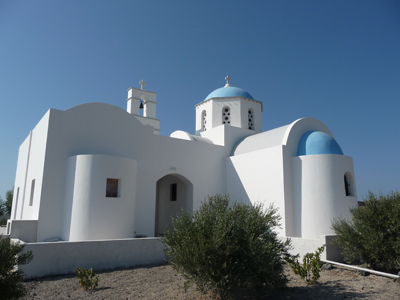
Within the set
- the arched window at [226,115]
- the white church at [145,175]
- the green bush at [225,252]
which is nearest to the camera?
the green bush at [225,252]

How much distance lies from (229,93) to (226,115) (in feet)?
3.94

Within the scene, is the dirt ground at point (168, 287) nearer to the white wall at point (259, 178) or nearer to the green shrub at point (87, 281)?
the green shrub at point (87, 281)

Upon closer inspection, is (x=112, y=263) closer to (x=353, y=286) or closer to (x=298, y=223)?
(x=353, y=286)

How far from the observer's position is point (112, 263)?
7.69m

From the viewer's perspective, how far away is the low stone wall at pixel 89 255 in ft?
22.5

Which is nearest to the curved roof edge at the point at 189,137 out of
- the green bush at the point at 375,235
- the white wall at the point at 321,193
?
the white wall at the point at 321,193

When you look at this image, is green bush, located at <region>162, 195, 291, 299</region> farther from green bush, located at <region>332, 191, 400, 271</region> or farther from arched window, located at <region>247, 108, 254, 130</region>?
arched window, located at <region>247, 108, 254, 130</region>

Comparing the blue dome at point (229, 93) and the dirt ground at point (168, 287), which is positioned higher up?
the blue dome at point (229, 93)

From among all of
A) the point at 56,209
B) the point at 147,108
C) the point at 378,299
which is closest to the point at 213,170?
the point at 147,108

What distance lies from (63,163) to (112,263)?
13.2ft

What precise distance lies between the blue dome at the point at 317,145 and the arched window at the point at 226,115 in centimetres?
461

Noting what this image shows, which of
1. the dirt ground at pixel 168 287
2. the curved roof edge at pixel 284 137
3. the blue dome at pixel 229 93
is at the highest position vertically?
the blue dome at pixel 229 93

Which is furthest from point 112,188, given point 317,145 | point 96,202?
point 317,145

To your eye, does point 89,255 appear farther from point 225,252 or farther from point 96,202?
point 225,252
